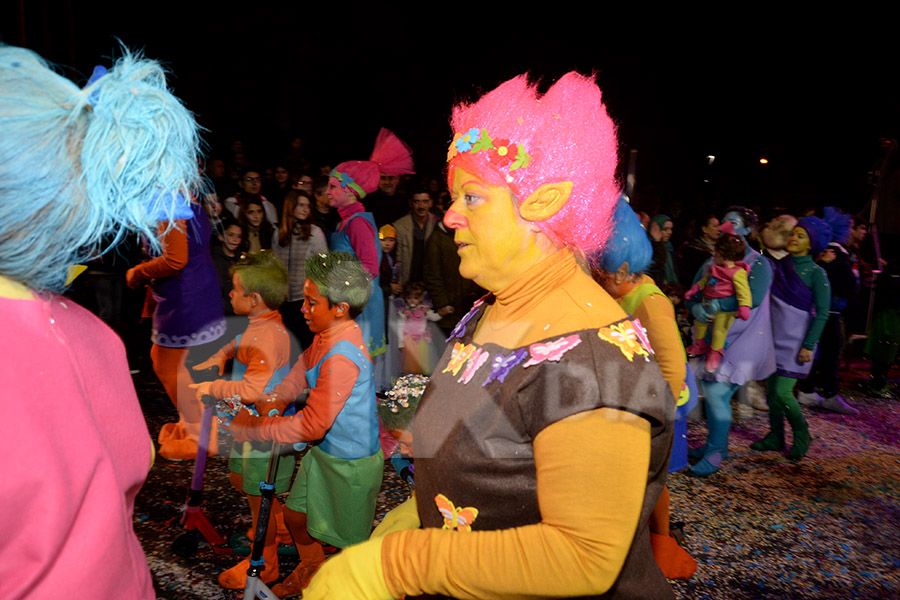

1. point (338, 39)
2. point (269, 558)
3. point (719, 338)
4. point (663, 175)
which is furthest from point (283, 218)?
point (663, 175)

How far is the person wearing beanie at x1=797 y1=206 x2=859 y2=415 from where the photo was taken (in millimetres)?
6223

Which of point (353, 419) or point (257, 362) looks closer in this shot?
point (353, 419)

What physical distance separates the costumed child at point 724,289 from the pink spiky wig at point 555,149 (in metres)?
3.55

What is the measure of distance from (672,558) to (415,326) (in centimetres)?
372

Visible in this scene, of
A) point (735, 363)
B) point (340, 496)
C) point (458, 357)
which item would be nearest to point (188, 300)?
point (340, 496)

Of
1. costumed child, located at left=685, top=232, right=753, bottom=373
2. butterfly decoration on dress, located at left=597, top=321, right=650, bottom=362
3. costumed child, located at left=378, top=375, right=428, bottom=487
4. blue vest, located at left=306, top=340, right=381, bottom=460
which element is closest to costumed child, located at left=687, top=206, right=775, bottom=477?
costumed child, located at left=685, top=232, right=753, bottom=373

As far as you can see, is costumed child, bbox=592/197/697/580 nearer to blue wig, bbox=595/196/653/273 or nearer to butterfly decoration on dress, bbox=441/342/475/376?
blue wig, bbox=595/196/653/273

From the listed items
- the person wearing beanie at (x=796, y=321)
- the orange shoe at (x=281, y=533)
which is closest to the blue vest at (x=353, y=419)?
the orange shoe at (x=281, y=533)

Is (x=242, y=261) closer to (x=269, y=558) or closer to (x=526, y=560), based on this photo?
(x=269, y=558)

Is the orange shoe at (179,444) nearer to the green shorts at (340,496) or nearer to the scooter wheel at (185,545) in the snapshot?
the scooter wheel at (185,545)

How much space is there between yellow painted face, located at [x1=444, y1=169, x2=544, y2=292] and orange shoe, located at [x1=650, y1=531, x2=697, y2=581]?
240 cm

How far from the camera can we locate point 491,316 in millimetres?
1564

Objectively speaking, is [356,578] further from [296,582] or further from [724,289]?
[724,289]

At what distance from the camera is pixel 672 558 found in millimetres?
3322
